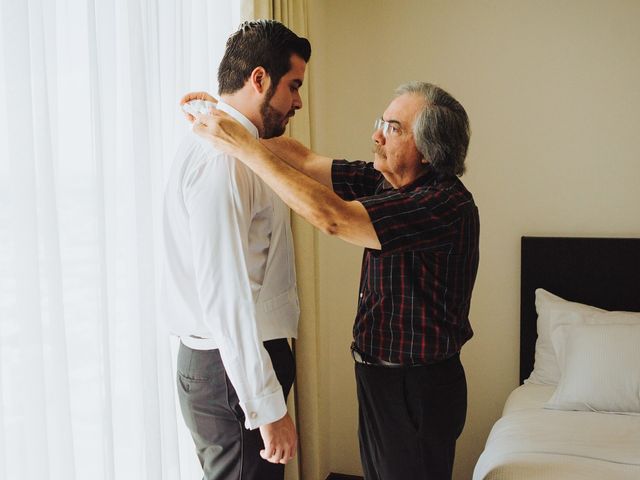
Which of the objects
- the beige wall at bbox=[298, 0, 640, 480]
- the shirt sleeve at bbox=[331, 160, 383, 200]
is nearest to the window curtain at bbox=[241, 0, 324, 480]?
the beige wall at bbox=[298, 0, 640, 480]

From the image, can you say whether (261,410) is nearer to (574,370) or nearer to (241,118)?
(241,118)

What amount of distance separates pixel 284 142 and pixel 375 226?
2.40ft

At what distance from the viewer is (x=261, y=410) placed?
139cm

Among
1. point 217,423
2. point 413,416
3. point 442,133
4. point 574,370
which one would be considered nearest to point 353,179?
point 442,133

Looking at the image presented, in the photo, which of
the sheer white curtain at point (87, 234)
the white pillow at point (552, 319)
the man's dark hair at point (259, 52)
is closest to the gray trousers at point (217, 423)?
the sheer white curtain at point (87, 234)

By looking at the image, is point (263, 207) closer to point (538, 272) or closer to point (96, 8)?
point (96, 8)

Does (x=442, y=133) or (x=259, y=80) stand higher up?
(x=259, y=80)

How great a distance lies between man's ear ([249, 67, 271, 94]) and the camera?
1.52m

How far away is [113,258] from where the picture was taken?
1.75m

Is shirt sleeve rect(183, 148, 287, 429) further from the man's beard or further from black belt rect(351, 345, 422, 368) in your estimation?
black belt rect(351, 345, 422, 368)

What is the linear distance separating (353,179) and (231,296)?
83 centimetres

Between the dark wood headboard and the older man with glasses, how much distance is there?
1.46m

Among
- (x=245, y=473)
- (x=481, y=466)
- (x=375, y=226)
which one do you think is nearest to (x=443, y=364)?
(x=375, y=226)

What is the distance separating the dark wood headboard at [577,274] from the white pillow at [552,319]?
7 centimetres
